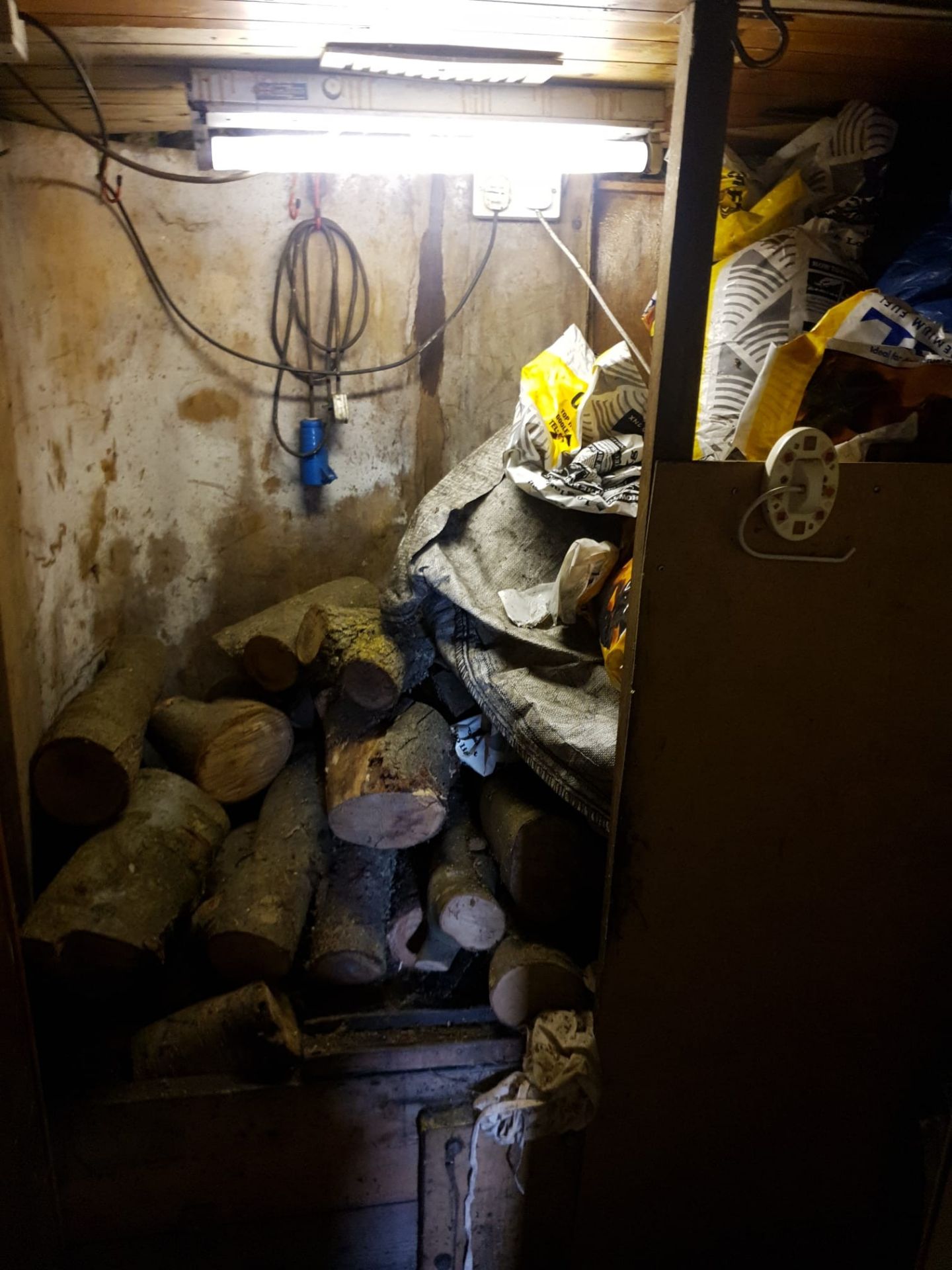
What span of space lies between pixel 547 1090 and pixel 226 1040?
623mm

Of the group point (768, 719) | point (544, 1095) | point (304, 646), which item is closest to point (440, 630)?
point (304, 646)

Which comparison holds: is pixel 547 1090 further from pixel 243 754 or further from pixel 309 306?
pixel 309 306

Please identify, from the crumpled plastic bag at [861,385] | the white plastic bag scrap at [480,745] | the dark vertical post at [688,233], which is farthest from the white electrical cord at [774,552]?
the white plastic bag scrap at [480,745]

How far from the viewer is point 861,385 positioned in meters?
1.42

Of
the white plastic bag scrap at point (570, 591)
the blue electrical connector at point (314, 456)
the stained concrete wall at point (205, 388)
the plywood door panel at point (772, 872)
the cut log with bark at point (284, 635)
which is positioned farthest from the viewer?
the blue electrical connector at point (314, 456)

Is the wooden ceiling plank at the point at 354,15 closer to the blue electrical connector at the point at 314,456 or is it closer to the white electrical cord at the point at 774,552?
the white electrical cord at the point at 774,552

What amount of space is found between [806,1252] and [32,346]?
278 centimetres

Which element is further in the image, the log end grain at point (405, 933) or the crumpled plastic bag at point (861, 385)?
the log end grain at point (405, 933)

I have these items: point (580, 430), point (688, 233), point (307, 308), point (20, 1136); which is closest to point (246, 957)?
point (20, 1136)

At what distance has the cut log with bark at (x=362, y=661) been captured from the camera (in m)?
1.93

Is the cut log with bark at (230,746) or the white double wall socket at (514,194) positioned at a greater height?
the white double wall socket at (514,194)

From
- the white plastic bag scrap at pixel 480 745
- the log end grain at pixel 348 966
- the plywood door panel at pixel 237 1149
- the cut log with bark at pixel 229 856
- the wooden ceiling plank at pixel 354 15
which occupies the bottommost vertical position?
the plywood door panel at pixel 237 1149

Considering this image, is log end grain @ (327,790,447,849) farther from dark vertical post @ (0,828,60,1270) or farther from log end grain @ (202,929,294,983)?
dark vertical post @ (0,828,60,1270)

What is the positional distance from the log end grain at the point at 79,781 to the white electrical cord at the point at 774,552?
1417 millimetres
